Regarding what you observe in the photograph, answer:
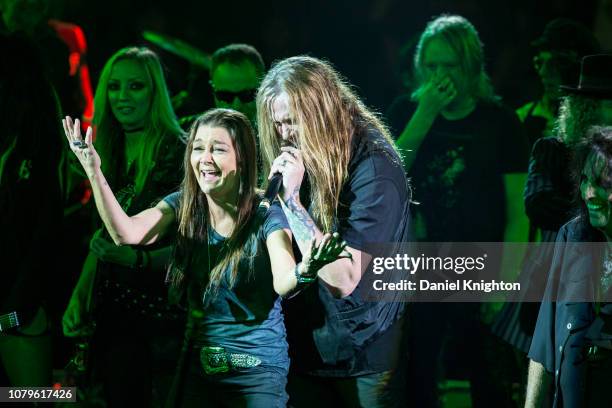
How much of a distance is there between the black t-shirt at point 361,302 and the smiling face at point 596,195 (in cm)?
55

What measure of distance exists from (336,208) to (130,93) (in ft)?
4.18

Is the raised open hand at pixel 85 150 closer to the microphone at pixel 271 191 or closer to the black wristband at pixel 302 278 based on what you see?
the microphone at pixel 271 191

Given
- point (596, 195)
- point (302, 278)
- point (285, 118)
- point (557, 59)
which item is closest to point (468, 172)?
point (557, 59)

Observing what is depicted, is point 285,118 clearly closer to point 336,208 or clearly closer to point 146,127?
point 336,208

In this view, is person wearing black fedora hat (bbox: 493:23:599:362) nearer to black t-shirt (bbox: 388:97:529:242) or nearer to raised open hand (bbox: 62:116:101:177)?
black t-shirt (bbox: 388:97:529:242)

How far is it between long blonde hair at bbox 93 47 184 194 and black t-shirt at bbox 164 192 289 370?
85 centimetres

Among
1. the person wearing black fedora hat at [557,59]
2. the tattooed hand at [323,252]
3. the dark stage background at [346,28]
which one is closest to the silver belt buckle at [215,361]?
the tattooed hand at [323,252]

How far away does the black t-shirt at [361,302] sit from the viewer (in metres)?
2.85

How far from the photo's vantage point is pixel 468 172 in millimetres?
4008

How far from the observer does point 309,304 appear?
3.06m

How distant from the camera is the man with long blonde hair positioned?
112 inches

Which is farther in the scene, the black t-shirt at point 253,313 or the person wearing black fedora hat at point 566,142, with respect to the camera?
the person wearing black fedora hat at point 566,142

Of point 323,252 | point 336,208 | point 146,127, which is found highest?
point 146,127

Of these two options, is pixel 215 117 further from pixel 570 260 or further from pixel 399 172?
pixel 570 260
